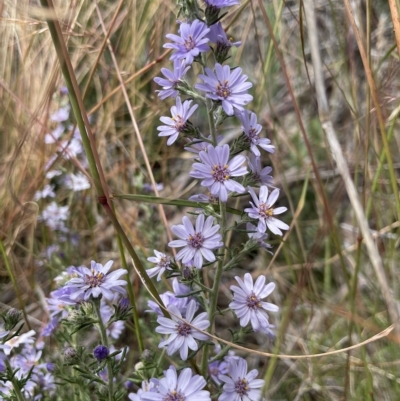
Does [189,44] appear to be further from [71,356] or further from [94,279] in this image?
[71,356]

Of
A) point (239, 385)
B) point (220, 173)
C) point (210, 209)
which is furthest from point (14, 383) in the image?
point (220, 173)

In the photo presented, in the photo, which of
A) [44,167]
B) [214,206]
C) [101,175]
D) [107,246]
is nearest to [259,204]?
[214,206]

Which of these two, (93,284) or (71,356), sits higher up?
(93,284)

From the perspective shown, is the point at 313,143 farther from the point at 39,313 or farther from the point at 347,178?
the point at 347,178

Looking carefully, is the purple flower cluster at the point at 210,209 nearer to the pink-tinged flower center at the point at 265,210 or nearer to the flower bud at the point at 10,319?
the pink-tinged flower center at the point at 265,210

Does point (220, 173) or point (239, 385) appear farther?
point (239, 385)

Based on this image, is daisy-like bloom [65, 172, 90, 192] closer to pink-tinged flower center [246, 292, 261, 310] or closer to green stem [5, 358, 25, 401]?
green stem [5, 358, 25, 401]

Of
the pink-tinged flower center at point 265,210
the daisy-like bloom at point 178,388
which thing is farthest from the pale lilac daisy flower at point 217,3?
the daisy-like bloom at point 178,388
